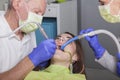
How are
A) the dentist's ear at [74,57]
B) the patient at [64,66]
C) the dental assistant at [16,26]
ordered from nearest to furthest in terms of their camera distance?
the dental assistant at [16,26], the patient at [64,66], the dentist's ear at [74,57]

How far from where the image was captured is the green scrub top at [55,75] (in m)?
1.57

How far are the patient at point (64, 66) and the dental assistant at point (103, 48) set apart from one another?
7.2 inches

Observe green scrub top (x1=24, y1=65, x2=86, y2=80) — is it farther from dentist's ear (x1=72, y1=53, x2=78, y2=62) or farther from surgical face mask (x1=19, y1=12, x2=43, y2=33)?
surgical face mask (x1=19, y1=12, x2=43, y2=33)

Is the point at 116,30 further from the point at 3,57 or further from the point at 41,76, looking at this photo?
the point at 3,57

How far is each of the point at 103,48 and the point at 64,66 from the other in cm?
30

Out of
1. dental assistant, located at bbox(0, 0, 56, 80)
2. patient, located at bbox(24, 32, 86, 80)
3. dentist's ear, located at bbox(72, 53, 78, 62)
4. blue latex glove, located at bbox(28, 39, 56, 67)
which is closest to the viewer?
blue latex glove, located at bbox(28, 39, 56, 67)

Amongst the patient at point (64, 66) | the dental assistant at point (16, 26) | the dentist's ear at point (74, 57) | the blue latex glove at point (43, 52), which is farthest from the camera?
the dentist's ear at point (74, 57)

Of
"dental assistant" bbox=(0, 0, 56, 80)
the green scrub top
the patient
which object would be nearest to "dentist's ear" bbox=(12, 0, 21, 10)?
"dental assistant" bbox=(0, 0, 56, 80)

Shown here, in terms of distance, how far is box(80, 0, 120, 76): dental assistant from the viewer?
1.53 metres

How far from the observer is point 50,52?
1.25m

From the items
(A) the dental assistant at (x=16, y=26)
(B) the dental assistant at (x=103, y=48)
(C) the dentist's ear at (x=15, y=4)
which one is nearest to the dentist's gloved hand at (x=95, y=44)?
(B) the dental assistant at (x=103, y=48)

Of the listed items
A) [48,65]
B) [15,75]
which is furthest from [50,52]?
[48,65]

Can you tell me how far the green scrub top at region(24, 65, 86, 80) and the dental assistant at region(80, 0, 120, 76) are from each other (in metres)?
0.18

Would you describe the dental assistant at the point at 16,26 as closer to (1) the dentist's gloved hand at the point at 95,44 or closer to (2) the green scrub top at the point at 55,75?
(2) the green scrub top at the point at 55,75
